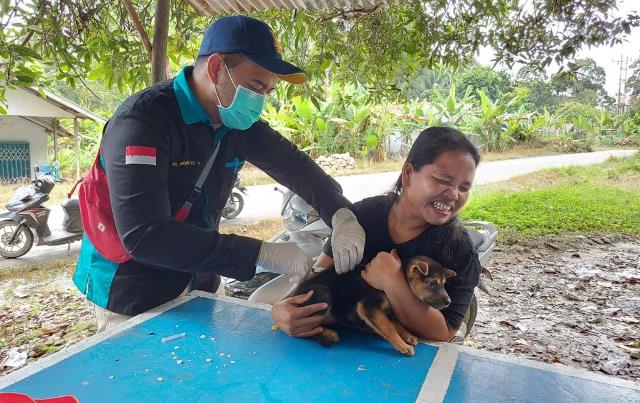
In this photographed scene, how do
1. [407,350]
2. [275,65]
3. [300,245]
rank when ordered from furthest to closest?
[300,245] → [275,65] → [407,350]

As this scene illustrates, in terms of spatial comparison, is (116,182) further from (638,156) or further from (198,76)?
(638,156)

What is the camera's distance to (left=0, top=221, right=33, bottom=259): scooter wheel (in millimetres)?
6318

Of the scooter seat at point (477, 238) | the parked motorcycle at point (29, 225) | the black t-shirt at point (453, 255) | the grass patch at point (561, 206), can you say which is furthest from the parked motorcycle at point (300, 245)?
the grass patch at point (561, 206)

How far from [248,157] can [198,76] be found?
46 centimetres

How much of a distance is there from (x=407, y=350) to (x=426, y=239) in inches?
18.2

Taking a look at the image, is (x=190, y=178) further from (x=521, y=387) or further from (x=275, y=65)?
(x=521, y=387)

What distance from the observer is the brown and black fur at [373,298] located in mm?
1567

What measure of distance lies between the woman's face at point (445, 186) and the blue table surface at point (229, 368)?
499 millimetres

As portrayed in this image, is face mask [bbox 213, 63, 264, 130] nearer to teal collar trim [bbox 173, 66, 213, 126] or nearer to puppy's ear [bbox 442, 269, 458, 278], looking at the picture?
teal collar trim [bbox 173, 66, 213, 126]

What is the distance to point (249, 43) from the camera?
70.6 inches

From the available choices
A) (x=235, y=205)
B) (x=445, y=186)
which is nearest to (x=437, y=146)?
(x=445, y=186)

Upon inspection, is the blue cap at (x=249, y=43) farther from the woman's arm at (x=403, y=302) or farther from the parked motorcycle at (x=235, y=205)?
the parked motorcycle at (x=235, y=205)

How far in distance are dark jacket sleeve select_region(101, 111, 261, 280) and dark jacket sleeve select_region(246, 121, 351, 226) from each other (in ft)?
1.94

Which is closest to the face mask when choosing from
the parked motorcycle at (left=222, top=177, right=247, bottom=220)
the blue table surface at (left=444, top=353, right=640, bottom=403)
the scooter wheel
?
the blue table surface at (left=444, top=353, right=640, bottom=403)
